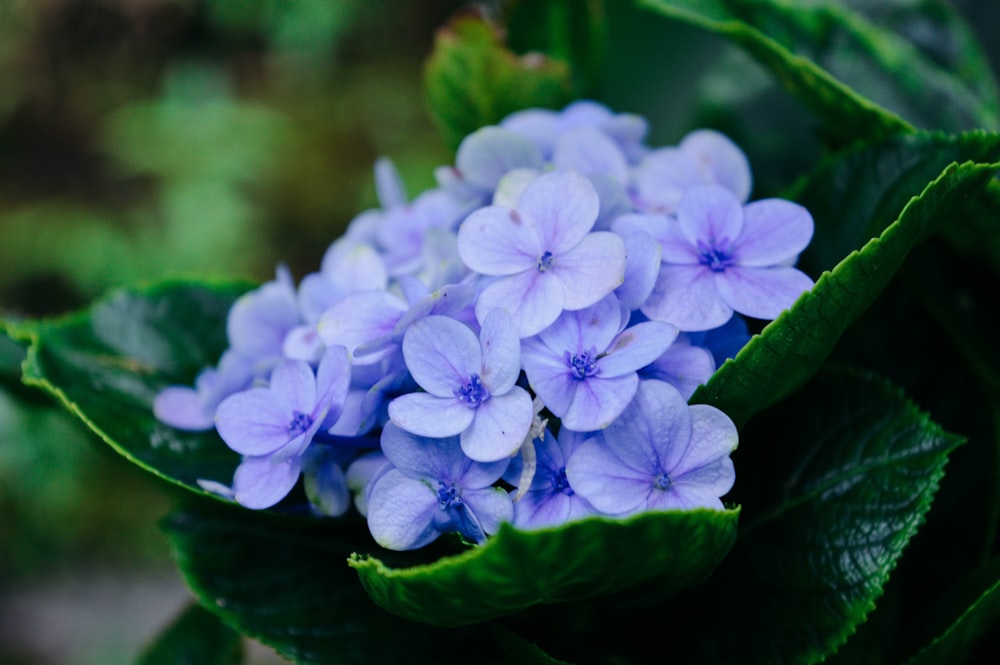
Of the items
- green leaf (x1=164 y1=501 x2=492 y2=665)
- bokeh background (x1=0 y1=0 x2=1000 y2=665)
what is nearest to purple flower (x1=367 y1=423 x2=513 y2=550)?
green leaf (x1=164 y1=501 x2=492 y2=665)

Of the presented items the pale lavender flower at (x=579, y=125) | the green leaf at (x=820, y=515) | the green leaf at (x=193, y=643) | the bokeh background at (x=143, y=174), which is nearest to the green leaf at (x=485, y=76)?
the pale lavender flower at (x=579, y=125)

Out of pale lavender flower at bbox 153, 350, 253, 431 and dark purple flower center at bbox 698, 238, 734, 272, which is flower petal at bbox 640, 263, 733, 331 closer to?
dark purple flower center at bbox 698, 238, 734, 272

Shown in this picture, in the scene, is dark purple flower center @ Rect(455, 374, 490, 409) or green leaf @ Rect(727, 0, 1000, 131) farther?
green leaf @ Rect(727, 0, 1000, 131)

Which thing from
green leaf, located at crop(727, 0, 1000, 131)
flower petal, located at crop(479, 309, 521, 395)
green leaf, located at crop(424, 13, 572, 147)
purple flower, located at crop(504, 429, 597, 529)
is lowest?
purple flower, located at crop(504, 429, 597, 529)

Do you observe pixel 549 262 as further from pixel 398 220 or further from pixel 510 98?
pixel 510 98

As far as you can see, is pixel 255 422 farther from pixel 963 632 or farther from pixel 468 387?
pixel 963 632

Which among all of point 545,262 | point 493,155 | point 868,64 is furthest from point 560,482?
point 868,64

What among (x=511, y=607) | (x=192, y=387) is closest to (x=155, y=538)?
(x=192, y=387)

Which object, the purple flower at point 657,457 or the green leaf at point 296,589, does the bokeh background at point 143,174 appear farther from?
the purple flower at point 657,457
